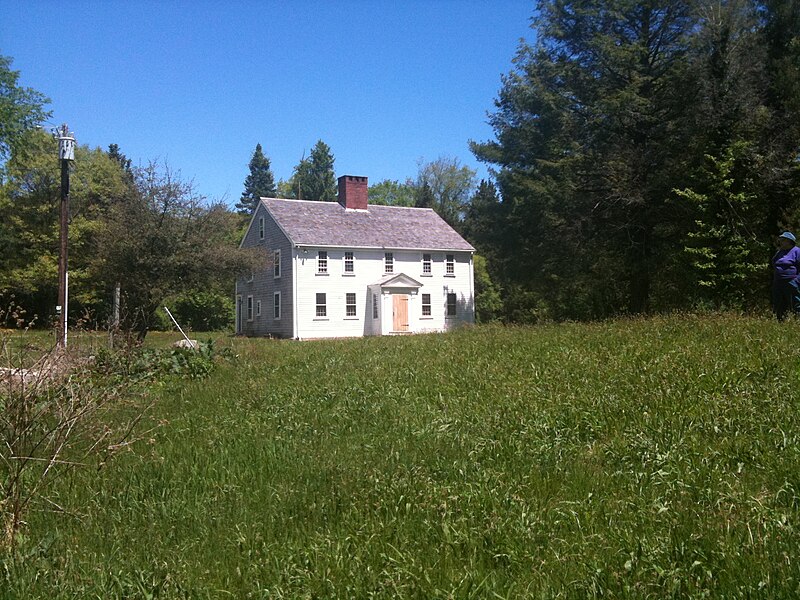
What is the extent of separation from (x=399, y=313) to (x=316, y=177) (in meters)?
48.6

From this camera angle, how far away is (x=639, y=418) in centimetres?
619

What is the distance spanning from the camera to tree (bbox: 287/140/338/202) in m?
80.0

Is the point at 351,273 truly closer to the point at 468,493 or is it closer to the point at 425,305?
the point at 425,305

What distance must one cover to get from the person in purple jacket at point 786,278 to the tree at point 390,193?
6188 centimetres

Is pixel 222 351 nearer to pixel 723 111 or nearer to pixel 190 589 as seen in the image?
pixel 190 589

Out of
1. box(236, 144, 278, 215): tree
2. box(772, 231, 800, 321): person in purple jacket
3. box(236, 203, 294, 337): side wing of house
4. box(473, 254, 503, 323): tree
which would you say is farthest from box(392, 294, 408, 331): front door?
box(236, 144, 278, 215): tree

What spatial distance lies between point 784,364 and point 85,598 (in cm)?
701

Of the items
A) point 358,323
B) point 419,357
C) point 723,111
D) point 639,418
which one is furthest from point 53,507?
point 358,323

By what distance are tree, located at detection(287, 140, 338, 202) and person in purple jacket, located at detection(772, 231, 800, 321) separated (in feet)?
229

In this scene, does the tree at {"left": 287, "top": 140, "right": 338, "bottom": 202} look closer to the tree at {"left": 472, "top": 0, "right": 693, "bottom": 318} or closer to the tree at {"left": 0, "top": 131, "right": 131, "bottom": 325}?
the tree at {"left": 0, "top": 131, "right": 131, "bottom": 325}

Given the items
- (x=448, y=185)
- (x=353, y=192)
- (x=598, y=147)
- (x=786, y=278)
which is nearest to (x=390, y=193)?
(x=448, y=185)

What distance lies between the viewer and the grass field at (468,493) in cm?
373

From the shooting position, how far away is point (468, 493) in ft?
15.8

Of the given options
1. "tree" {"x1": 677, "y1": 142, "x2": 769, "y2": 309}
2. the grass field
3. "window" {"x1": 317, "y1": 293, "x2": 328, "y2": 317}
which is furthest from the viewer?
"window" {"x1": 317, "y1": 293, "x2": 328, "y2": 317}
